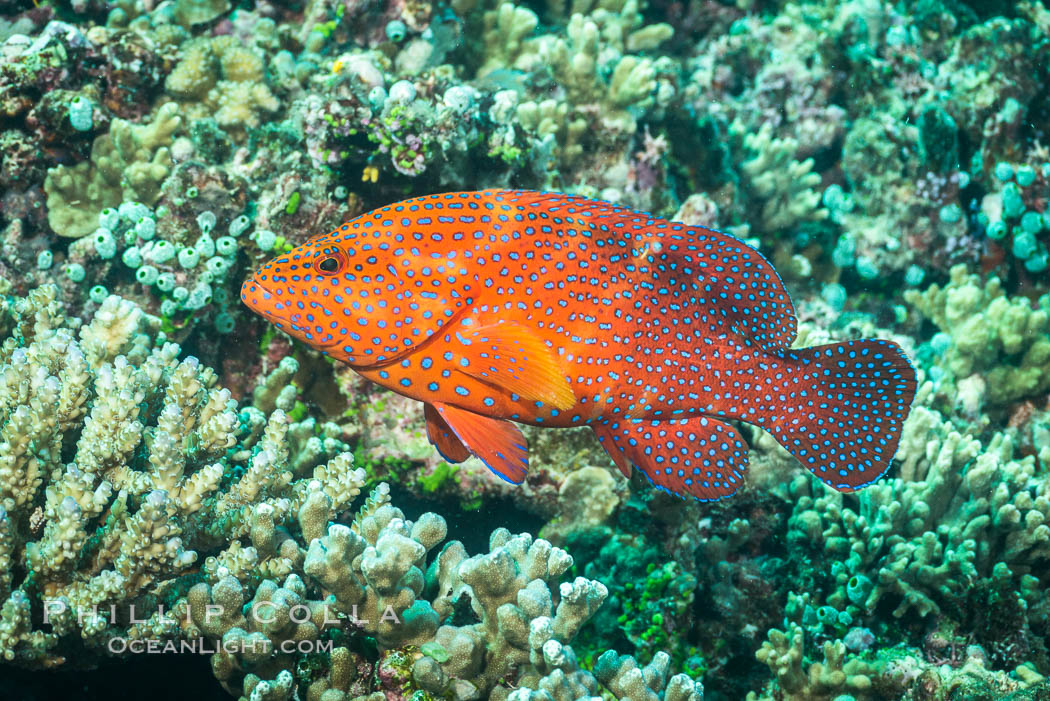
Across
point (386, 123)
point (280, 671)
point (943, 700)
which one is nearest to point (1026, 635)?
point (943, 700)

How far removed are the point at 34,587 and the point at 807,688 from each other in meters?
4.08

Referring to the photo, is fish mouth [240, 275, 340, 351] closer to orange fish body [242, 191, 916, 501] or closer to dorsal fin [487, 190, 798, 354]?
orange fish body [242, 191, 916, 501]

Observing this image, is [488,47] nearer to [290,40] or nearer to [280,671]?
[290,40]

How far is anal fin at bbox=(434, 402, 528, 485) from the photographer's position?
331cm

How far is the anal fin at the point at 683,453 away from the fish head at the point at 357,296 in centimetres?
120

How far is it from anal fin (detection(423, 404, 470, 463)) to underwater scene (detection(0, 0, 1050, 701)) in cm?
2

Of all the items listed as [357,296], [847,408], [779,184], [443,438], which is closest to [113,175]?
[357,296]

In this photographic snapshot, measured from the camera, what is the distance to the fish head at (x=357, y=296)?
3.27 metres

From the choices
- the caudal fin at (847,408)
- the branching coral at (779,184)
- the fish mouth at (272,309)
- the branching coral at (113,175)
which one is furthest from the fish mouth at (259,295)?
the branching coral at (779,184)

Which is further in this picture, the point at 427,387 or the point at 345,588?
the point at 427,387

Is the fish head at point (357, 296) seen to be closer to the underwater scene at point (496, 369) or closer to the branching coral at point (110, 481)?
the underwater scene at point (496, 369)

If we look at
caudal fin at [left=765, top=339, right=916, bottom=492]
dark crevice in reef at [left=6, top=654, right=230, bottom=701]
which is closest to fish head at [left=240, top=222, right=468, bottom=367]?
dark crevice in reef at [left=6, top=654, right=230, bottom=701]

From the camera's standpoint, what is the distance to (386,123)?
4793 mm

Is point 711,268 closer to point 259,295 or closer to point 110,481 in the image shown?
point 259,295
